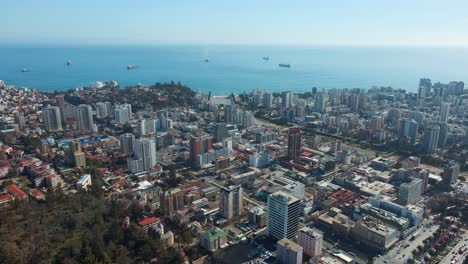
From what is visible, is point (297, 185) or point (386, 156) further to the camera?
point (386, 156)

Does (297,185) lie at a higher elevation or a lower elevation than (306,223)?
higher

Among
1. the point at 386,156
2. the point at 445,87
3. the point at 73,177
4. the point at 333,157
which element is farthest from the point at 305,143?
the point at 445,87

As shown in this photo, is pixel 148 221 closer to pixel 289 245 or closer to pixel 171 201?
pixel 171 201

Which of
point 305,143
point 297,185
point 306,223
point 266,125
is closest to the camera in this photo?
point 306,223

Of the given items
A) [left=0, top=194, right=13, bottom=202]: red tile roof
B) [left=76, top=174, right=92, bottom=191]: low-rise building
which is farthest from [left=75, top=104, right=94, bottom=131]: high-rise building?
[left=0, top=194, right=13, bottom=202]: red tile roof

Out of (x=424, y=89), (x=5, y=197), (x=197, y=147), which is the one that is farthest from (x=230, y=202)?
(x=424, y=89)

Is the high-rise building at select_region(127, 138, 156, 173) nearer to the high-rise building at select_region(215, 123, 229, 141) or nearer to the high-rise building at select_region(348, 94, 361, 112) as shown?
the high-rise building at select_region(215, 123, 229, 141)

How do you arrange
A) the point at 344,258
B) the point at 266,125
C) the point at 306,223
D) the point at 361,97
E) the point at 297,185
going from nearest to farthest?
the point at 344,258 < the point at 306,223 < the point at 297,185 < the point at 266,125 < the point at 361,97

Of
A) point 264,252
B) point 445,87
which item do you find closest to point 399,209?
point 264,252

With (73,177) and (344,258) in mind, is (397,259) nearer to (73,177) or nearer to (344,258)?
(344,258)
